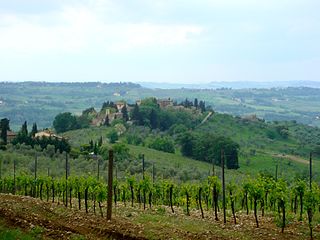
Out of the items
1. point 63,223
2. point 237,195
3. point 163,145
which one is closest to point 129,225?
point 63,223

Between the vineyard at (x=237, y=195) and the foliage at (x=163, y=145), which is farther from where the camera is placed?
the foliage at (x=163, y=145)

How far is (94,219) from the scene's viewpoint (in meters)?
19.8

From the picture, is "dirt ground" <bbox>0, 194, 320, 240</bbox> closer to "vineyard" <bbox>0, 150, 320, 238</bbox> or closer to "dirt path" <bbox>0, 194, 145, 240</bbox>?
"dirt path" <bbox>0, 194, 145, 240</bbox>

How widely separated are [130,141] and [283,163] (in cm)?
3337

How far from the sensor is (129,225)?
734 inches

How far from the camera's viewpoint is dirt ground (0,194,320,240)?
17109 mm

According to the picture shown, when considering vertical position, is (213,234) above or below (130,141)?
above

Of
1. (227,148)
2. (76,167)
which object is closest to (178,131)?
(227,148)

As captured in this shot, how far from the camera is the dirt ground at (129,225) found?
56.1 feet

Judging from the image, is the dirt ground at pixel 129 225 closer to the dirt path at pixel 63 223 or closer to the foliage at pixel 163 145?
the dirt path at pixel 63 223

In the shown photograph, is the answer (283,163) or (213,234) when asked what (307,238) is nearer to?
(213,234)

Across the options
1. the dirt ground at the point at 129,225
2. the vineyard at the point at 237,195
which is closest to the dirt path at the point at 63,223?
the dirt ground at the point at 129,225

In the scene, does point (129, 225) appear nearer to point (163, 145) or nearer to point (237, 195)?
point (237, 195)

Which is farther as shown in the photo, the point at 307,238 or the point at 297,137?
the point at 297,137
